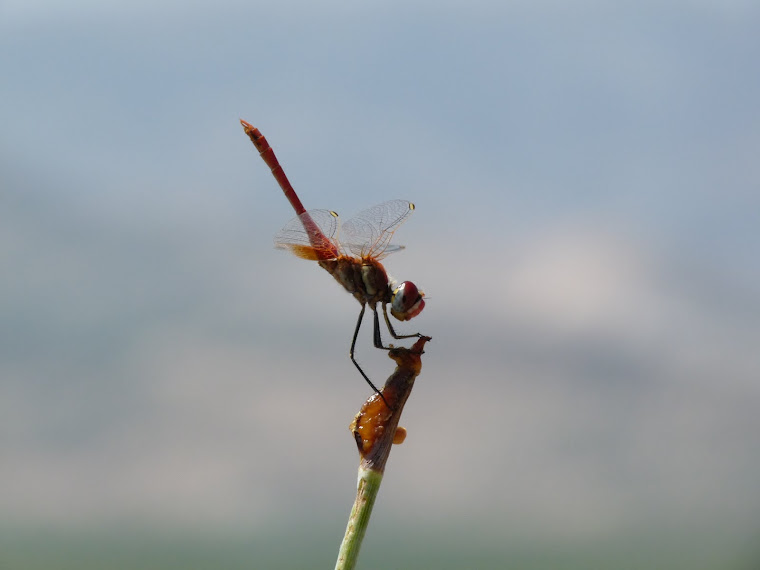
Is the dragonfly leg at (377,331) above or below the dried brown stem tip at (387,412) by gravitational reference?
above

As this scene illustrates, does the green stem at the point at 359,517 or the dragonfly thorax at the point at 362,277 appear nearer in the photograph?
the green stem at the point at 359,517

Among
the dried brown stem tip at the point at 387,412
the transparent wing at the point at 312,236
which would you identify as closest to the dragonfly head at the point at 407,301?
the transparent wing at the point at 312,236

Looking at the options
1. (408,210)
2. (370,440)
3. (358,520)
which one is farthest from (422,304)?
(358,520)

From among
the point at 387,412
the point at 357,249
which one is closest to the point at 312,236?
the point at 357,249

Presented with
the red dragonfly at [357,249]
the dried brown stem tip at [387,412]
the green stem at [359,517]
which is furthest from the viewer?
the red dragonfly at [357,249]

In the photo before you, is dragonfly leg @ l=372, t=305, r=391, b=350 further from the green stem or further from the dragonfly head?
the green stem

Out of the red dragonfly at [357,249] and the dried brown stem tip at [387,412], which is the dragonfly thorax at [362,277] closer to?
the red dragonfly at [357,249]

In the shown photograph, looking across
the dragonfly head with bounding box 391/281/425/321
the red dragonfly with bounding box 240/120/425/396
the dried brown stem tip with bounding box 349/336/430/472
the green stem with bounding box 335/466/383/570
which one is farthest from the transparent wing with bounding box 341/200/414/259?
the green stem with bounding box 335/466/383/570
